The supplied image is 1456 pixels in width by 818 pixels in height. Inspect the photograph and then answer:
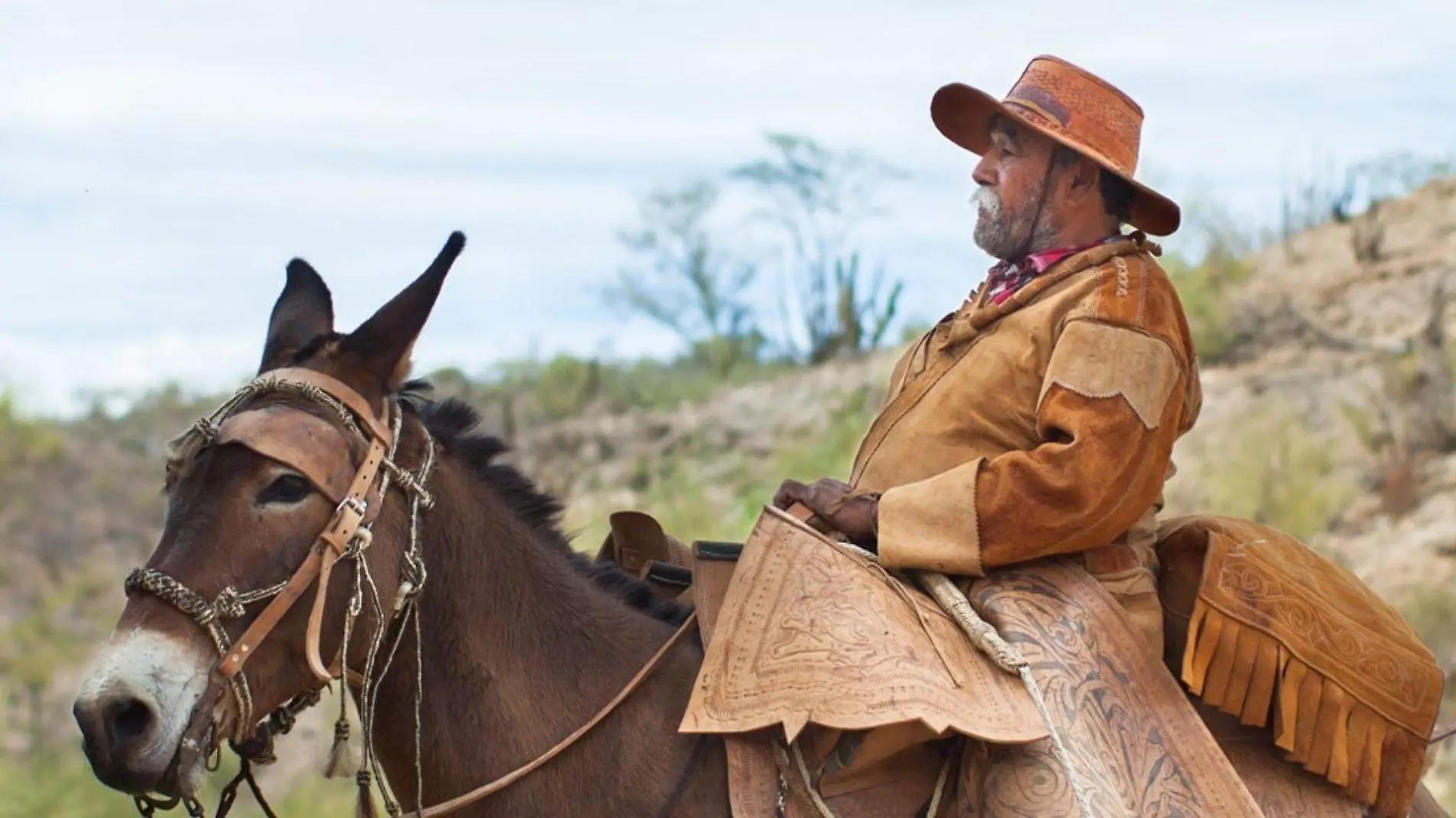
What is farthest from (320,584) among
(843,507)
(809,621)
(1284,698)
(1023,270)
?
(1284,698)

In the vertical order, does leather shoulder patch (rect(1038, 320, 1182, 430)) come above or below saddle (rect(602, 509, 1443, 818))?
above

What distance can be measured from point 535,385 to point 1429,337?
35.8 ft

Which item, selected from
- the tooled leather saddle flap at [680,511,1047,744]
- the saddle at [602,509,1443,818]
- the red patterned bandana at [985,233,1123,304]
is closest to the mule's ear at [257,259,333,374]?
the saddle at [602,509,1443,818]

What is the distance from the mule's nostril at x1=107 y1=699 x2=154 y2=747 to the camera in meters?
3.03

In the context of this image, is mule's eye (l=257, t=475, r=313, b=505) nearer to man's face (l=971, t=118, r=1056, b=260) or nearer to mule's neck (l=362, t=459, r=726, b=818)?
mule's neck (l=362, t=459, r=726, b=818)

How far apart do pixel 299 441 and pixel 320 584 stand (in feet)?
0.98

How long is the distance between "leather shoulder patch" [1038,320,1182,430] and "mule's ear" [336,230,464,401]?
1398mm

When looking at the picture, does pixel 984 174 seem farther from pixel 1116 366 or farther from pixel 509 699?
pixel 509 699

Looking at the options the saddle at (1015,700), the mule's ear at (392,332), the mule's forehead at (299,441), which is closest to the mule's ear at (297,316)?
the mule's ear at (392,332)

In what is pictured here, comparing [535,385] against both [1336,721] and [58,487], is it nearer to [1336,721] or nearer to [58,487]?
[58,487]

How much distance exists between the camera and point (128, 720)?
306 cm

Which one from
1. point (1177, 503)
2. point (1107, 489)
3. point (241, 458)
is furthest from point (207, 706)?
point (1177, 503)

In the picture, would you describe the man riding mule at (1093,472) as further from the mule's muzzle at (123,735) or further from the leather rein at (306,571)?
the mule's muzzle at (123,735)

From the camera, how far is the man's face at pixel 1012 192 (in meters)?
4.15
